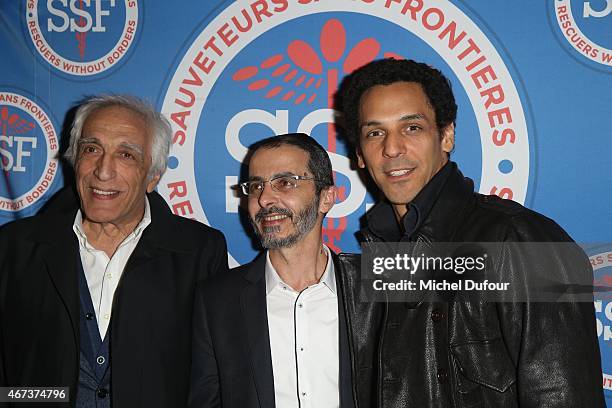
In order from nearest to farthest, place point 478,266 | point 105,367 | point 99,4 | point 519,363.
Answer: point 519,363 < point 478,266 < point 105,367 < point 99,4

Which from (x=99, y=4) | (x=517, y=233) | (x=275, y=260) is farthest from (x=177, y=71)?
(x=517, y=233)

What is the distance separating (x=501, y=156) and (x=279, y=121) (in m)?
1.06

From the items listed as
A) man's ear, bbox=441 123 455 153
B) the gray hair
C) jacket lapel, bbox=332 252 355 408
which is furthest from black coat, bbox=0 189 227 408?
man's ear, bbox=441 123 455 153

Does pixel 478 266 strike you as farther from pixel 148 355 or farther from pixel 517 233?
pixel 148 355

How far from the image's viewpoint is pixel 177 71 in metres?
2.71

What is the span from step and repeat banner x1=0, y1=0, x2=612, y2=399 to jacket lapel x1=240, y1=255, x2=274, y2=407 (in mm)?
592

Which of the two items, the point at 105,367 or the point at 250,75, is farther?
the point at 250,75

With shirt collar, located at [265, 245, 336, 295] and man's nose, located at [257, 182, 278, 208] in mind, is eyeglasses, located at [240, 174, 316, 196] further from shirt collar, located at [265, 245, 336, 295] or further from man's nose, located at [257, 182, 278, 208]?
shirt collar, located at [265, 245, 336, 295]

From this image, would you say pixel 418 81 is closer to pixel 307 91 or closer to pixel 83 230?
pixel 307 91

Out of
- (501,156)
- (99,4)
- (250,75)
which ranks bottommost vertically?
(501,156)

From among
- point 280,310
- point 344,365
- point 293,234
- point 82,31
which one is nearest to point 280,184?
point 293,234

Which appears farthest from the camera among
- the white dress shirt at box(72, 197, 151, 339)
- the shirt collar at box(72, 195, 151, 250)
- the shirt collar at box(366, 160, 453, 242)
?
the shirt collar at box(72, 195, 151, 250)

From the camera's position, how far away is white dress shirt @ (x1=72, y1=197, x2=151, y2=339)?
208 cm

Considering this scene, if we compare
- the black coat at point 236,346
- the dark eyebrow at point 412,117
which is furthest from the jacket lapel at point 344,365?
the dark eyebrow at point 412,117
